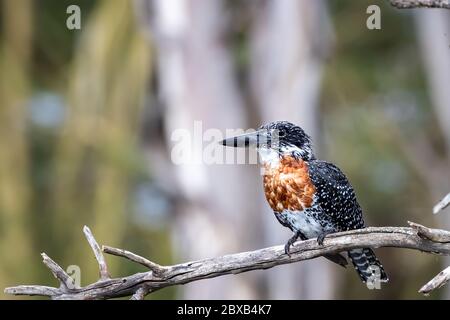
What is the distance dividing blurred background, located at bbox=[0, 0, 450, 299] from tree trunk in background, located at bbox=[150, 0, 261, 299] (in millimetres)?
18

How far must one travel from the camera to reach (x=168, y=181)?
11133 millimetres

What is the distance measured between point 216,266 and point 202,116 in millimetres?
6806

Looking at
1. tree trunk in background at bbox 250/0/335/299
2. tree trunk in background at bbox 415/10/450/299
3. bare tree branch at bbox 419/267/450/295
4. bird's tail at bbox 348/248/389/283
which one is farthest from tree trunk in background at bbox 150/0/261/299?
bare tree branch at bbox 419/267/450/295

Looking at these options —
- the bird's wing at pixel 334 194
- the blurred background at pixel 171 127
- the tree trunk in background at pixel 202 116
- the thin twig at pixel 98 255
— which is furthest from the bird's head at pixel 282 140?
the tree trunk in background at pixel 202 116

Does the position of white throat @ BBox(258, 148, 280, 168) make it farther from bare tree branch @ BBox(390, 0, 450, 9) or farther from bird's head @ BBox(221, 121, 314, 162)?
bare tree branch @ BBox(390, 0, 450, 9)

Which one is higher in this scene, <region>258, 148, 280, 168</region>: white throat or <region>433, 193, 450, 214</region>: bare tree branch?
<region>258, 148, 280, 168</region>: white throat

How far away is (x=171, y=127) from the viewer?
450 inches

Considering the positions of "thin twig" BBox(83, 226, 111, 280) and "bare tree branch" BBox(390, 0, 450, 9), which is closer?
"bare tree branch" BBox(390, 0, 450, 9)

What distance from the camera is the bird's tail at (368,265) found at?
5.47m

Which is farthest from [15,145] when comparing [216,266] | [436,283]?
[436,283]

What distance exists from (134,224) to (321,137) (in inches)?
132

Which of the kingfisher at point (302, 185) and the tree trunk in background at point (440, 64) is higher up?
the tree trunk in background at point (440, 64)

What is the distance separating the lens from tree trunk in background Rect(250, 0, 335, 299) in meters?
10.8

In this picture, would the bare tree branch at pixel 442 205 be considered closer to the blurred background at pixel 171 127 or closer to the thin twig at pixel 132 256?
the thin twig at pixel 132 256
